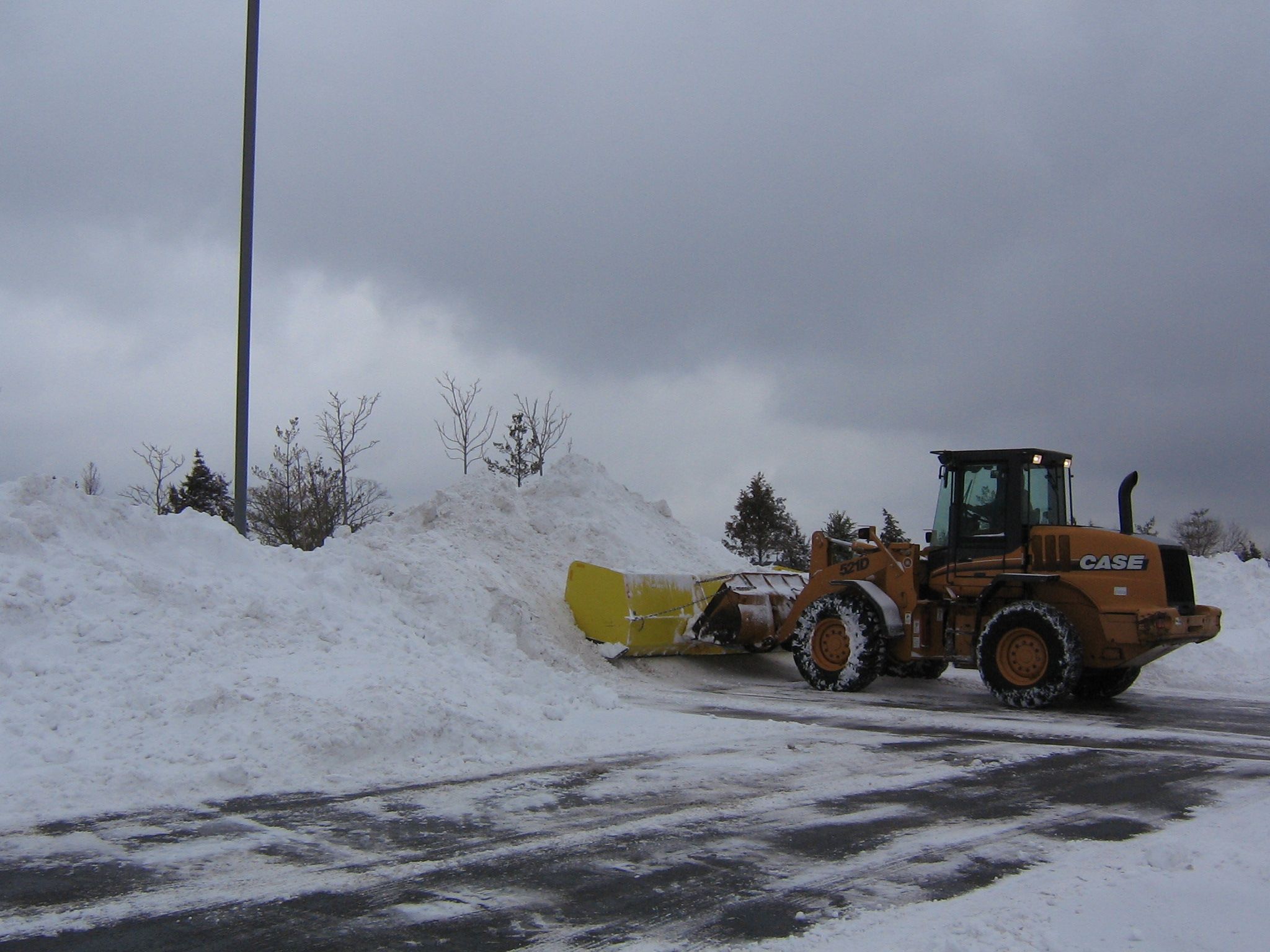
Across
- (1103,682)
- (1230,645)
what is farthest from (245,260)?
(1230,645)

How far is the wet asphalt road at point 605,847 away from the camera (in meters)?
4.48

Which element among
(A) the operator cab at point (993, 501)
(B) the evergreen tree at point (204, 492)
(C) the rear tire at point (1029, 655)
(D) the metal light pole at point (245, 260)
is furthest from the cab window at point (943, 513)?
(B) the evergreen tree at point (204, 492)

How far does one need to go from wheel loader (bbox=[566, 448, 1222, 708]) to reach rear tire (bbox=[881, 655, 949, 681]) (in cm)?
3

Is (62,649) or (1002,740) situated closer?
(62,649)

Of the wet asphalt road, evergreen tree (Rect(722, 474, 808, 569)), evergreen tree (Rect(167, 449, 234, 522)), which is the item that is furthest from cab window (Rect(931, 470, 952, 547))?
evergreen tree (Rect(167, 449, 234, 522))

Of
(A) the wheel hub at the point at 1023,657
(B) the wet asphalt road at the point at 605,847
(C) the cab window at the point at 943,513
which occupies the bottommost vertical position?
(B) the wet asphalt road at the point at 605,847

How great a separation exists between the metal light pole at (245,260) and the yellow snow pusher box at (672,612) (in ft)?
16.5

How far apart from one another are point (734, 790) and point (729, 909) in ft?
8.48

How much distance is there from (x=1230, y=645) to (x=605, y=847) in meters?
15.6

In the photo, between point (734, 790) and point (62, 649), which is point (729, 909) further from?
point (62, 649)

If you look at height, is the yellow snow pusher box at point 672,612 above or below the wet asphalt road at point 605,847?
above

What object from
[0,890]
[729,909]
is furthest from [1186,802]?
[0,890]

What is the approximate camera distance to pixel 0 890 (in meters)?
4.88

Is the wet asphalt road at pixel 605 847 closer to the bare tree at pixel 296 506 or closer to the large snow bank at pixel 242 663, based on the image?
the large snow bank at pixel 242 663
